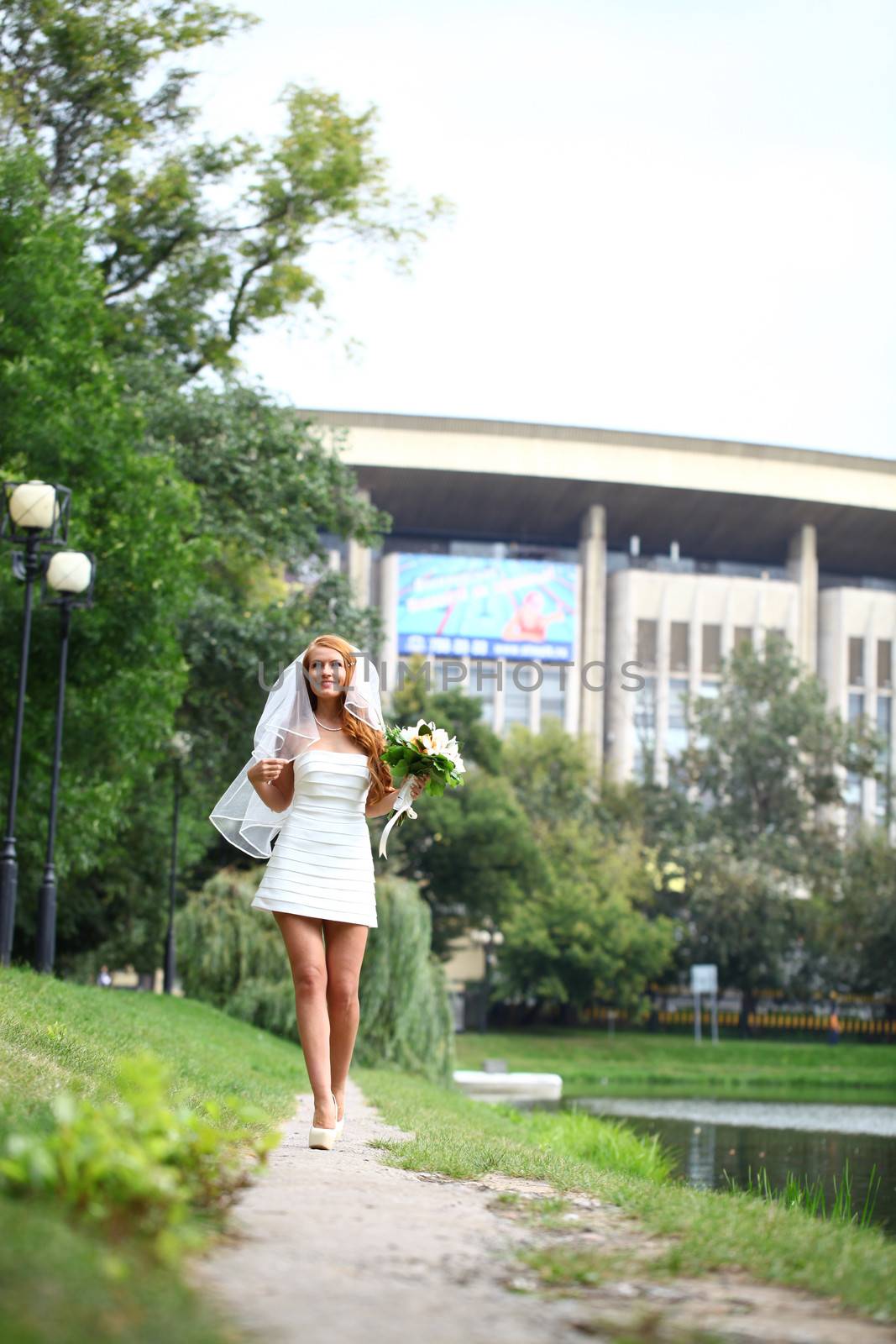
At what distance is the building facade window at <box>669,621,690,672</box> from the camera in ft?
258

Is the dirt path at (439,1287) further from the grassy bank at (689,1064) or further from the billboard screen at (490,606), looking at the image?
the billboard screen at (490,606)

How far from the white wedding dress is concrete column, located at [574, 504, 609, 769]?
2766 inches

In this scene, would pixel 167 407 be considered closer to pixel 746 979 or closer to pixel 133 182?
pixel 133 182

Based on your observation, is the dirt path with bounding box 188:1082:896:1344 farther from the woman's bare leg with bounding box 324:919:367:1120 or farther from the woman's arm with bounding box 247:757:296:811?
the woman's arm with bounding box 247:757:296:811

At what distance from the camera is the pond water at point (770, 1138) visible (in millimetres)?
15602

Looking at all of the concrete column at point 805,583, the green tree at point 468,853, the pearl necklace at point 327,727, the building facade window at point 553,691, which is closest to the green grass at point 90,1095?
the pearl necklace at point 327,727

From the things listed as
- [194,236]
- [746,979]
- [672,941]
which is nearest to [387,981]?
[194,236]

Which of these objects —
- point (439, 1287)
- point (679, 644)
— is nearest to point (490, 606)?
point (679, 644)

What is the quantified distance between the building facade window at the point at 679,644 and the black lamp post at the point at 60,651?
61700mm

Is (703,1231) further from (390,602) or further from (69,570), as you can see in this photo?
(390,602)

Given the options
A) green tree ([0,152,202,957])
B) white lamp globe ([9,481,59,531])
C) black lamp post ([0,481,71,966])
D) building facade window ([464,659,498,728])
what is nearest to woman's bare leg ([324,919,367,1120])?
black lamp post ([0,481,71,966])

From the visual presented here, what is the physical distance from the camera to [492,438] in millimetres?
74938

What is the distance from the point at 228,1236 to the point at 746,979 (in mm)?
57557

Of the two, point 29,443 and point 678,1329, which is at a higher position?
point 29,443
